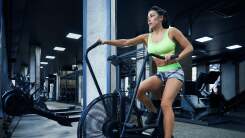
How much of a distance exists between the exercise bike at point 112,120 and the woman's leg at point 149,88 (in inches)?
4.6

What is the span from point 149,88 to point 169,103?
0.24 m

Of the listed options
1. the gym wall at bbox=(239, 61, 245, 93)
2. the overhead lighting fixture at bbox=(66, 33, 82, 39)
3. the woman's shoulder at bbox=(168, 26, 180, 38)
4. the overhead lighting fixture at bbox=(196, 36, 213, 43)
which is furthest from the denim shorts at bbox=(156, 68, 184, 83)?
the gym wall at bbox=(239, 61, 245, 93)

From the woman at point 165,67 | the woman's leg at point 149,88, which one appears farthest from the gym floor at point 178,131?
the woman at point 165,67

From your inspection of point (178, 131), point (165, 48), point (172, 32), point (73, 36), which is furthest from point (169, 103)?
point (73, 36)

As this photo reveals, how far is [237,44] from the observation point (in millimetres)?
14531

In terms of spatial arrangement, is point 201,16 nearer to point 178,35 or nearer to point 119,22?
point 119,22

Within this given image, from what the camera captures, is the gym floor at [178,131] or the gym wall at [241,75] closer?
the gym floor at [178,131]

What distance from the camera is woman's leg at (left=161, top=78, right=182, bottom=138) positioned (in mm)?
2198

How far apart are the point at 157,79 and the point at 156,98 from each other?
215mm

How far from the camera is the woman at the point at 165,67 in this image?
7.32ft

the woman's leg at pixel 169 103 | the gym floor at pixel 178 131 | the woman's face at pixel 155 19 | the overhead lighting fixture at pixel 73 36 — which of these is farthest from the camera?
the overhead lighting fixture at pixel 73 36

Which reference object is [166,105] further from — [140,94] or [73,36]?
[73,36]

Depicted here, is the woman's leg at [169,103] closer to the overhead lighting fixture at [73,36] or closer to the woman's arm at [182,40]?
the woman's arm at [182,40]

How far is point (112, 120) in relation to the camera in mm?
2283
